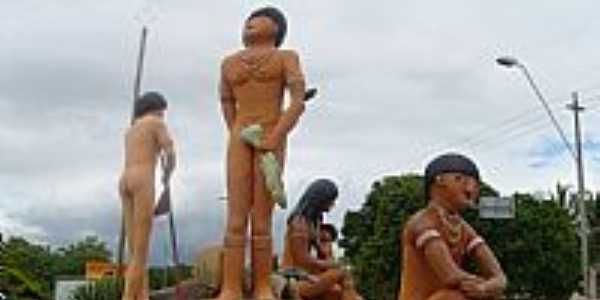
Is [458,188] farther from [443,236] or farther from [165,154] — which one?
[165,154]

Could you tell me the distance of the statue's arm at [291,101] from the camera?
7875 mm

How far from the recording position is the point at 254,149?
786 cm

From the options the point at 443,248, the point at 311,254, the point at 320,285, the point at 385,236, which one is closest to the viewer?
the point at 443,248

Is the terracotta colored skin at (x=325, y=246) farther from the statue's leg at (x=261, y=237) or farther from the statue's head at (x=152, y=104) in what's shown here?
the statue's head at (x=152, y=104)

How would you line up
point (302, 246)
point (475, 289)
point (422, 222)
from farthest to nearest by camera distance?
1. point (302, 246)
2. point (422, 222)
3. point (475, 289)

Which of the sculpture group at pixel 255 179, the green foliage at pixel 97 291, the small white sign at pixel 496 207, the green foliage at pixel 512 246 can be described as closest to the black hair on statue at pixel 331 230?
the sculpture group at pixel 255 179

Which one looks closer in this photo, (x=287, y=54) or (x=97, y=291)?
(x=287, y=54)

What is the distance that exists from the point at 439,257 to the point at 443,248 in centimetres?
6

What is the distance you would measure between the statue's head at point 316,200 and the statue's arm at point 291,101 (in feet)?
2.12

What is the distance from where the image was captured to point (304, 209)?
329 inches

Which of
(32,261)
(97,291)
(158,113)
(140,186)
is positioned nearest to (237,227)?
(140,186)

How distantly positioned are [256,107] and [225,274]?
1.23 metres

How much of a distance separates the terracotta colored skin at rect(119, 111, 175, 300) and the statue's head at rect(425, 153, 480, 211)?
298 cm

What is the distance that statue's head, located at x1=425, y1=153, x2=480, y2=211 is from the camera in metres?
5.91
